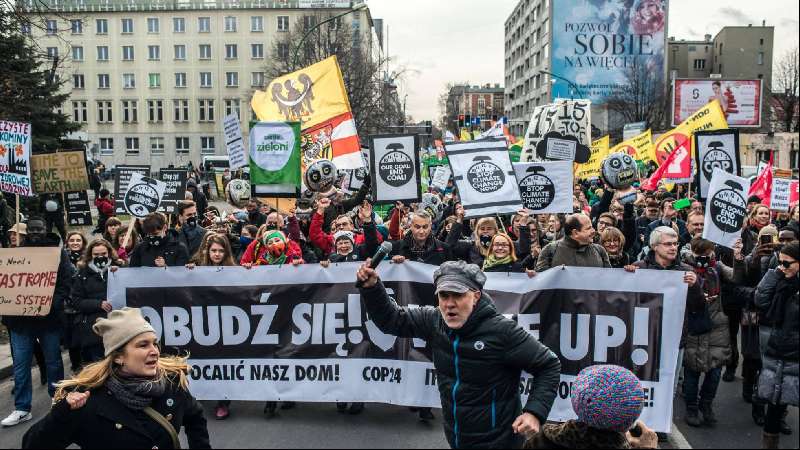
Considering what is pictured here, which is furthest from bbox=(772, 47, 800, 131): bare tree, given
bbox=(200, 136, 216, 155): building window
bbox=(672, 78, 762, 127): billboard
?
bbox=(200, 136, 216, 155): building window

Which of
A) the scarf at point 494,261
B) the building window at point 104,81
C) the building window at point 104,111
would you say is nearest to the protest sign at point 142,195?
the scarf at point 494,261

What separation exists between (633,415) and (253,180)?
235 inches

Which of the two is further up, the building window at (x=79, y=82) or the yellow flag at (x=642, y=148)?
the building window at (x=79, y=82)

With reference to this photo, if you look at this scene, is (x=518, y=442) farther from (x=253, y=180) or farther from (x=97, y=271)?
(x=253, y=180)

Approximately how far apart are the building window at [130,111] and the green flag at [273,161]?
69.1 meters

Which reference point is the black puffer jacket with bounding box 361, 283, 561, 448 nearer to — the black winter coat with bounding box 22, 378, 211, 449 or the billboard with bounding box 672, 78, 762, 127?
the black winter coat with bounding box 22, 378, 211, 449

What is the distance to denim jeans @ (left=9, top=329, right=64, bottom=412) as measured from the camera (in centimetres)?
605

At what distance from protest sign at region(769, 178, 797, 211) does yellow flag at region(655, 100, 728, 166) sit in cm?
208

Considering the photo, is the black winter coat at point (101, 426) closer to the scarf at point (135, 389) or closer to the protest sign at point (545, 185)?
the scarf at point (135, 389)

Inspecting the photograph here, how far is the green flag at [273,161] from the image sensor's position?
25.6 ft

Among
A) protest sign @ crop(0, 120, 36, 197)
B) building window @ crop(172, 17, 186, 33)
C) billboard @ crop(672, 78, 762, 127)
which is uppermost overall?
building window @ crop(172, 17, 186, 33)

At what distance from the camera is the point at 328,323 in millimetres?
5914

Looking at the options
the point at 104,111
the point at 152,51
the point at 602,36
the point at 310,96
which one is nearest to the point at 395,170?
the point at 310,96

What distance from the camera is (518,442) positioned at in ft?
11.1
